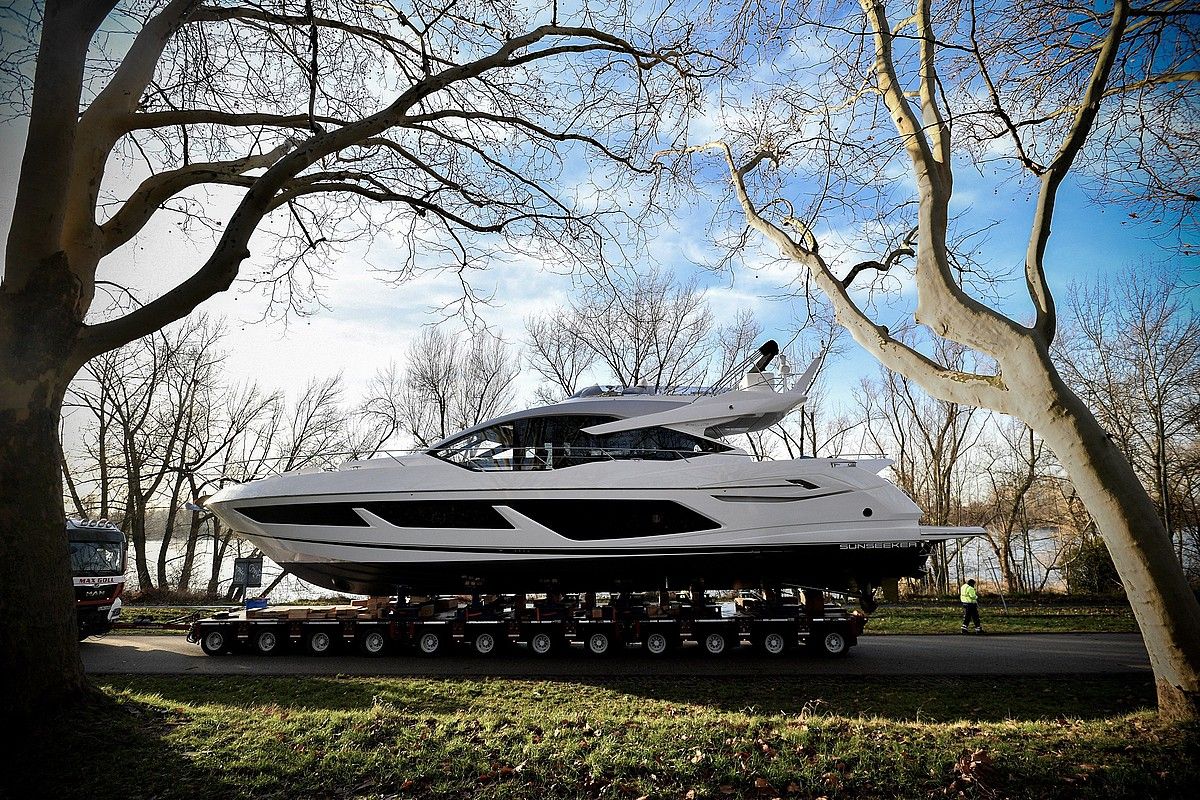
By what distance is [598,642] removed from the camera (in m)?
9.71

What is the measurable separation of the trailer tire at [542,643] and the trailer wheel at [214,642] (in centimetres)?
465

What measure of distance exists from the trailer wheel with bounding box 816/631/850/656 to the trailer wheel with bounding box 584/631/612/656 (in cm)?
309

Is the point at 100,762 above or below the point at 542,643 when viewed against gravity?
above

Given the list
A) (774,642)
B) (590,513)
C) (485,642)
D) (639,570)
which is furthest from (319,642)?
(774,642)

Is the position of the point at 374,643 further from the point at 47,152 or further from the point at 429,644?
the point at 47,152

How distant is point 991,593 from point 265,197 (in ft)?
73.3

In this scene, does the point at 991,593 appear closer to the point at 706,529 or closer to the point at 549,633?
the point at 706,529

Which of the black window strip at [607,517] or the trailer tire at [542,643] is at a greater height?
the black window strip at [607,517]

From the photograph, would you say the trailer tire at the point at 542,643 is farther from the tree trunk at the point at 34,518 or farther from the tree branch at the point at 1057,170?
the tree branch at the point at 1057,170

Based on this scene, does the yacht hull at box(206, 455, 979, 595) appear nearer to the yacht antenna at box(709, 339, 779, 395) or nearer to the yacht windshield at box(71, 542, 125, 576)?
the yacht antenna at box(709, 339, 779, 395)

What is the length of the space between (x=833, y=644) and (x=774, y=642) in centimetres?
86

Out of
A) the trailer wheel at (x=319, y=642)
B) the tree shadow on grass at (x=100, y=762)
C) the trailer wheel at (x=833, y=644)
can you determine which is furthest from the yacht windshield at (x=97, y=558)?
the trailer wheel at (x=833, y=644)

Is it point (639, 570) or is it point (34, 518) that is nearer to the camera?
point (34, 518)

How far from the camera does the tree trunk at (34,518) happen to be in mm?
4156
